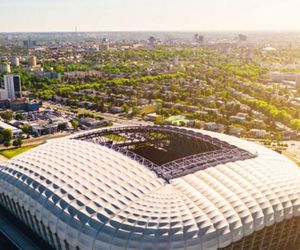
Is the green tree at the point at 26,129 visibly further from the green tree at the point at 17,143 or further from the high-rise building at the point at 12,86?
the high-rise building at the point at 12,86

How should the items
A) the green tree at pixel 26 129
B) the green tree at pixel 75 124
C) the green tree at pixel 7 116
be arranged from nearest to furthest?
the green tree at pixel 26 129 < the green tree at pixel 75 124 < the green tree at pixel 7 116

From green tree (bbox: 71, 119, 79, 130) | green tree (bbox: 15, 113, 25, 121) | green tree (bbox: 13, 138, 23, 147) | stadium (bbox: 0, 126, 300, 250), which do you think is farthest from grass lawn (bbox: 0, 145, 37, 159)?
stadium (bbox: 0, 126, 300, 250)

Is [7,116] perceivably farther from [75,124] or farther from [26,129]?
[75,124]

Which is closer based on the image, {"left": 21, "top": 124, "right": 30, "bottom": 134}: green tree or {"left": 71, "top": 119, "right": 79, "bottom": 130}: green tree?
{"left": 21, "top": 124, "right": 30, "bottom": 134}: green tree

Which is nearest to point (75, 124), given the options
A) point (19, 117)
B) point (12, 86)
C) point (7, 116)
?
point (19, 117)

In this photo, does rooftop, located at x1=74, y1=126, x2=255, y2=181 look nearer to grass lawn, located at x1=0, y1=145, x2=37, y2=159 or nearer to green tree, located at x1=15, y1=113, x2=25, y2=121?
grass lawn, located at x1=0, y1=145, x2=37, y2=159

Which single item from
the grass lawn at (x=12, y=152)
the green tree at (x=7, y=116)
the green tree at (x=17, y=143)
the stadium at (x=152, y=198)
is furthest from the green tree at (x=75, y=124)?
the stadium at (x=152, y=198)

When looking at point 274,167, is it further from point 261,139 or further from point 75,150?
point 261,139
